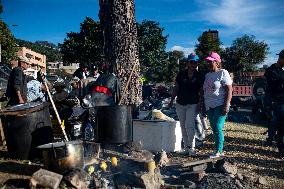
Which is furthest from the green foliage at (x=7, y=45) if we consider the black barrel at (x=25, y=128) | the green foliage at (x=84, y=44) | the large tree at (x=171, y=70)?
the black barrel at (x=25, y=128)

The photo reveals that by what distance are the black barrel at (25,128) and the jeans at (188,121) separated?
284cm

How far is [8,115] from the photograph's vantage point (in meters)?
6.75

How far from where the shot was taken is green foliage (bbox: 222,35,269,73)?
191ft

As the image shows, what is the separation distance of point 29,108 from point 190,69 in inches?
131

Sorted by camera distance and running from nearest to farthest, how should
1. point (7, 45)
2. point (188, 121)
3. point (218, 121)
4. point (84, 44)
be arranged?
point (218, 121)
point (188, 121)
point (7, 45)
point (84, 44)

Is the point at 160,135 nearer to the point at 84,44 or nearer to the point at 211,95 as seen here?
the point at 211,95

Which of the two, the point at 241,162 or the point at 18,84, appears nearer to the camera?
the point at 241,162

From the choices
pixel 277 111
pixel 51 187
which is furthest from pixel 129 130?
pixel 277 111

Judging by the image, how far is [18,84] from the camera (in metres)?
8.10

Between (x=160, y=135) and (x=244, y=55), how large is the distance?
183ft

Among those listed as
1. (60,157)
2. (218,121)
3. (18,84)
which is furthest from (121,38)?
(60,157)

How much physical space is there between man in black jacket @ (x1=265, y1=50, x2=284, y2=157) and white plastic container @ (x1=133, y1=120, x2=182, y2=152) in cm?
219

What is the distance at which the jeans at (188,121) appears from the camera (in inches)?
290

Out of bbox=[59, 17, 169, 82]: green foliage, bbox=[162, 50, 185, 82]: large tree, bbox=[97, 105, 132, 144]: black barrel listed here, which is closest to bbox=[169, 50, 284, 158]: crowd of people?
bbox=[97, 105, 132, 144]: black barrel
